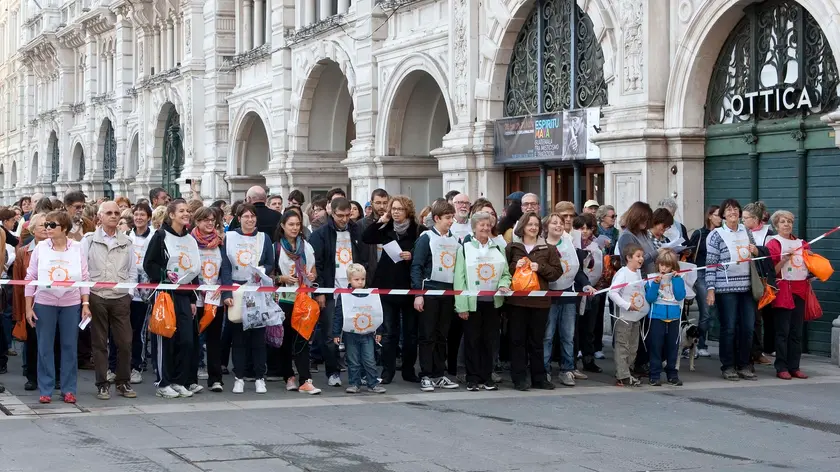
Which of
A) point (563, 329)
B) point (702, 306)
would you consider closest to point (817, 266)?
point (702, 306)

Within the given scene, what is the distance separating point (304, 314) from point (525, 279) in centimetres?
204

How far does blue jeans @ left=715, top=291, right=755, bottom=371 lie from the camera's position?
42.8 feet

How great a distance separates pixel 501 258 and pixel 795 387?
3.01 m

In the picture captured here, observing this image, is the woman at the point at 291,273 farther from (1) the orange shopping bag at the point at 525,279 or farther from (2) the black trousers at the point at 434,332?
(1) the orange shopping bag at the point at 525,279

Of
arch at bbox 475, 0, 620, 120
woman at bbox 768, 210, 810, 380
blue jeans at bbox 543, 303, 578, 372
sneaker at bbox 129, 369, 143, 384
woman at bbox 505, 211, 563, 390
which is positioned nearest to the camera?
woman at bbox 505, 211, 563, 390

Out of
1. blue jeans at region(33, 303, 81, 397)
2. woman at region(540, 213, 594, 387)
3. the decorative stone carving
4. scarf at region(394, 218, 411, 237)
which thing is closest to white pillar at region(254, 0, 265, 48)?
the decorative stone carving

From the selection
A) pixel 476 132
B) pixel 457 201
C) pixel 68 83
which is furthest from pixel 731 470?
pixel 68 83

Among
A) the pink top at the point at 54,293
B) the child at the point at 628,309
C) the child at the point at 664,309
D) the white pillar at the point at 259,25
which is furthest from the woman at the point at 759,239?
the white pillar at the point at 259,25

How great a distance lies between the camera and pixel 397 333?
512 inches

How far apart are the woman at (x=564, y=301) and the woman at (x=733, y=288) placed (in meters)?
1.32

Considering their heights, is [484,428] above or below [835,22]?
below

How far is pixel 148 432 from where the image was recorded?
9.81 meters

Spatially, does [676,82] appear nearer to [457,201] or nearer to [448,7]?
[457,201]

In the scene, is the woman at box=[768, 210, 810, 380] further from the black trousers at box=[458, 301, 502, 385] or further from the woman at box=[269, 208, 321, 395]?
the woman at box=[269, 208, 321, 395]
